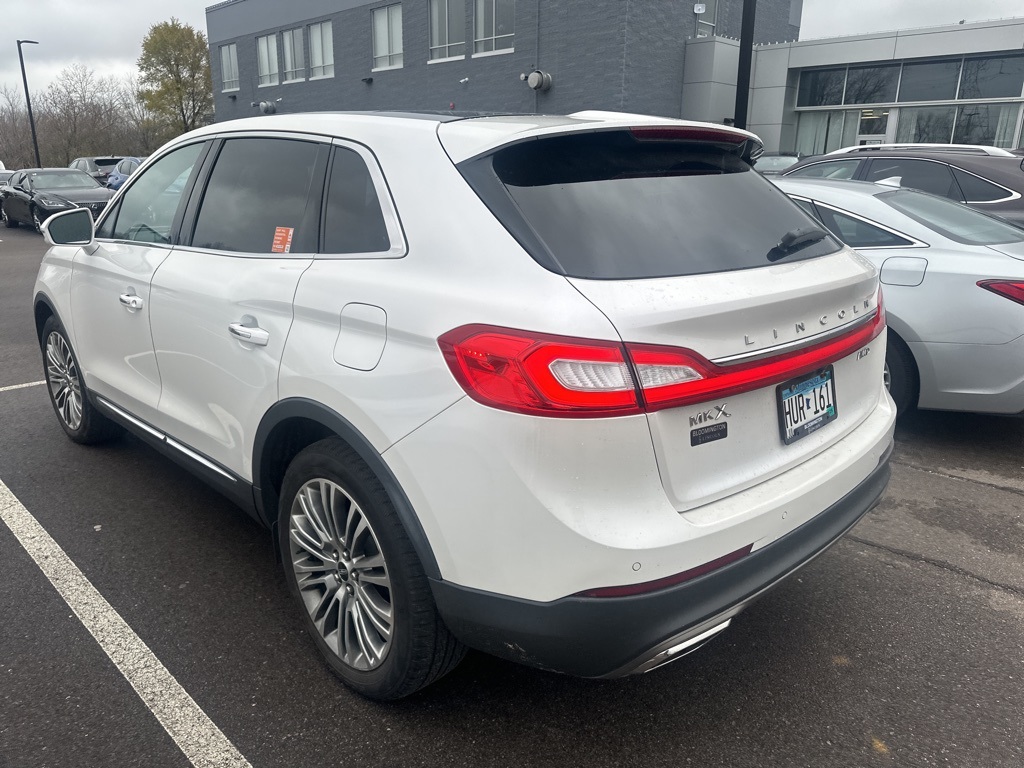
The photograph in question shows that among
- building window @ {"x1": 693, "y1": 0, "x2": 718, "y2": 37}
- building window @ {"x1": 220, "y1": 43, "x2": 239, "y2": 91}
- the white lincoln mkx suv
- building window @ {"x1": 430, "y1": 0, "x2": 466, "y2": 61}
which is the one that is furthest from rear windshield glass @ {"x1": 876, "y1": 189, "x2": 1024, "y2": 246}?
building window @ {"x1": 220, "y1": 43, "x2": 239, "y2": 91}

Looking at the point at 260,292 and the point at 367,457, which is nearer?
the point at 367,457

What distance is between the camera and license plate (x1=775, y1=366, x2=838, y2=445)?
2318 millimetres

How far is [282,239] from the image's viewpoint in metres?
2.85

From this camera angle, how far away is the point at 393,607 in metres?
2.34

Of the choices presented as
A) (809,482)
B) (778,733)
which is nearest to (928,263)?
(809,482)

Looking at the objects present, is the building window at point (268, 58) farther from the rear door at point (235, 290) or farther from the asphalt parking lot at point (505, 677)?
the rear door at point (235, 290)

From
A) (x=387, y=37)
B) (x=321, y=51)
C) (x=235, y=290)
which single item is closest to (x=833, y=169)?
(x=235, y=290)

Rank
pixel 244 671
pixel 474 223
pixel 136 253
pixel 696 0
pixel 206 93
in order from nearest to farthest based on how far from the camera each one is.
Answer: pixel 474 223, pixel 244 671, pixel 136 253, pixel 696 0, pixel 206 93

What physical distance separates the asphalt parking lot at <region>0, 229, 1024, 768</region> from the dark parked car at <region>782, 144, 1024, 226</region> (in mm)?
4298

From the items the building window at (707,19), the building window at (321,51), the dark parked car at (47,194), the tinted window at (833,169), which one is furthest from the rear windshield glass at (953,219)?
the building window at (321,51)

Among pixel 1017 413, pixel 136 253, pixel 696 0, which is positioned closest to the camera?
pixel 136 253

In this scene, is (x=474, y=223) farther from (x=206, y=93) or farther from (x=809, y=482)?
(x=206, y=93)

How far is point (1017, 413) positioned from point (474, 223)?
3.70m

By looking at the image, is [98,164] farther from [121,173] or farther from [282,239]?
[282,239]
